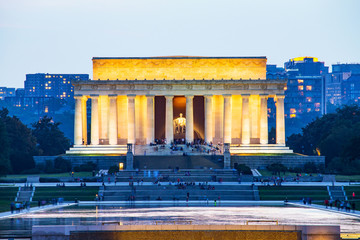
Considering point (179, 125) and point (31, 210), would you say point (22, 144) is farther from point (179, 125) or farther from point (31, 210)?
point (31, 210)

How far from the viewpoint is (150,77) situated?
11825 cm

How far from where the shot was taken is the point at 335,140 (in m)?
114

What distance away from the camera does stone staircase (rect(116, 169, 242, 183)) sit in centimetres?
9394

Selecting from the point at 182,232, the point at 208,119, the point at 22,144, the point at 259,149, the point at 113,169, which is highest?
the point at 208,119

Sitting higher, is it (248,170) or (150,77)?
(150,77)

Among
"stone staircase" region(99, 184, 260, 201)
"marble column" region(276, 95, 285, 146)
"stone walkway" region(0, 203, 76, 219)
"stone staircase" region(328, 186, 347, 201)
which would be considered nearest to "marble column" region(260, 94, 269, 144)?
"marble column" region(276, 95, 285, 146)

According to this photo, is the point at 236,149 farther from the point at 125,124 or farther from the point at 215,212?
the point at 215,212

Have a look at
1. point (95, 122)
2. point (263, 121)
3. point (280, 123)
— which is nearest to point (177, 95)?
point (95, 122)

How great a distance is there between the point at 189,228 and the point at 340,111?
97.2 m

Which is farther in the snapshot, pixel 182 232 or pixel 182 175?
pixel 182 175

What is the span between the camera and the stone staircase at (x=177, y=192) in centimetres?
8400

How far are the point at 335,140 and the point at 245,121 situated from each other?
1357 cm

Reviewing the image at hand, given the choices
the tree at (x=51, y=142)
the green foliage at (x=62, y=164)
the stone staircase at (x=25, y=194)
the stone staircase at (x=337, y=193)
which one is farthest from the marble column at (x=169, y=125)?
the stone staircase at (x=337, y=193)

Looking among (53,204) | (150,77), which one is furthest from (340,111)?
(53,204)
